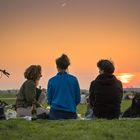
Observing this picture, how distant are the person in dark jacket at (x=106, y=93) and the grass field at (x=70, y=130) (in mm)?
1573

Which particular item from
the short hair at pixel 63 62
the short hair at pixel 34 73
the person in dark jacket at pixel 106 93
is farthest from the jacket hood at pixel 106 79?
the short hair at pixel 34 73

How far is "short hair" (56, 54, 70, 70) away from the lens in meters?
15.6

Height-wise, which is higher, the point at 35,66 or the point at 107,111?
the point at 35,66

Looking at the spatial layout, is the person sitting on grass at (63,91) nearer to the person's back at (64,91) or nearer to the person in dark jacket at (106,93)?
the person's back at (64,91)

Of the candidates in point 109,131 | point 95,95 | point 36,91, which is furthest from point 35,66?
point 109,131

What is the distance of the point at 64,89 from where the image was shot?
1568cm

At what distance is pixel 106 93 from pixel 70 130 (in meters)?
3.48

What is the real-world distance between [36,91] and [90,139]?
5576 mm

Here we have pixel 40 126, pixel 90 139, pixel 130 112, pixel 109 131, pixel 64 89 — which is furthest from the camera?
pixel 130 112

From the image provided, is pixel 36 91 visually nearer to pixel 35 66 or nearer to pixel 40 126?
pixel 35 66

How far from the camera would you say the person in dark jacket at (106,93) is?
15.7 metres

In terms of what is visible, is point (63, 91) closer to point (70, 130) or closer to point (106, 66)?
point (106, 66)

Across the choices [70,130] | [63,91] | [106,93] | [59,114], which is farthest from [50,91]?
[70,130]

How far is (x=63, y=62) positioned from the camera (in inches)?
615
